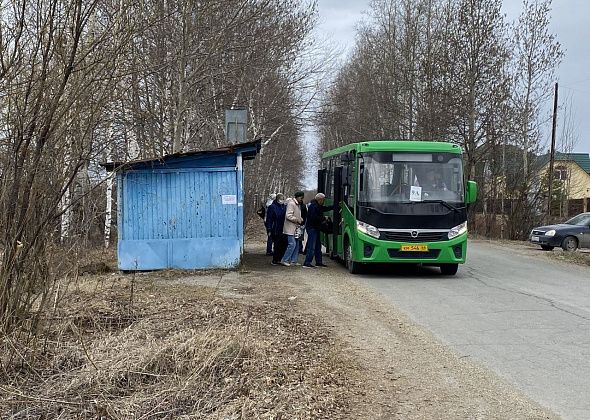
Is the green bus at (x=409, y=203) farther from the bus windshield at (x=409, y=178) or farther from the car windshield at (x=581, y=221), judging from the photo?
the car windshield at (x=581, y=221)

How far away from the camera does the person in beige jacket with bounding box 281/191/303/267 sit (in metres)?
15.5

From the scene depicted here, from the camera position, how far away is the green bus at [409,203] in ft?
44.6

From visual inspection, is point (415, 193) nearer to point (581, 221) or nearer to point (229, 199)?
point (229, 199)

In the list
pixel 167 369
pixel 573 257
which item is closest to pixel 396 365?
pixel 167 369

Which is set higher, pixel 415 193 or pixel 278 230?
pixel 415 193

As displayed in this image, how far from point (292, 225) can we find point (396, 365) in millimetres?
8898

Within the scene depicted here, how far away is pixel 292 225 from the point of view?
51.2 ft

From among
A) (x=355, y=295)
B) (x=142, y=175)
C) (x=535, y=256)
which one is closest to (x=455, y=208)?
(x=355, y=295)

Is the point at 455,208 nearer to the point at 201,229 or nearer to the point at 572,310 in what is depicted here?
the point at 572,310

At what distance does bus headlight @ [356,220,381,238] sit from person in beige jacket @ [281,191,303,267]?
2147 millimetres

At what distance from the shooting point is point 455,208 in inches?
541

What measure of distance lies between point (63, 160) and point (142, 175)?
25.7ft

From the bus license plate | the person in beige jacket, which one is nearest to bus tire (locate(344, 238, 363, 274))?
the bus license plate

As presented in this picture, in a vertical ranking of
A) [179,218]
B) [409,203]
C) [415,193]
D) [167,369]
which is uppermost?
[415,193]
